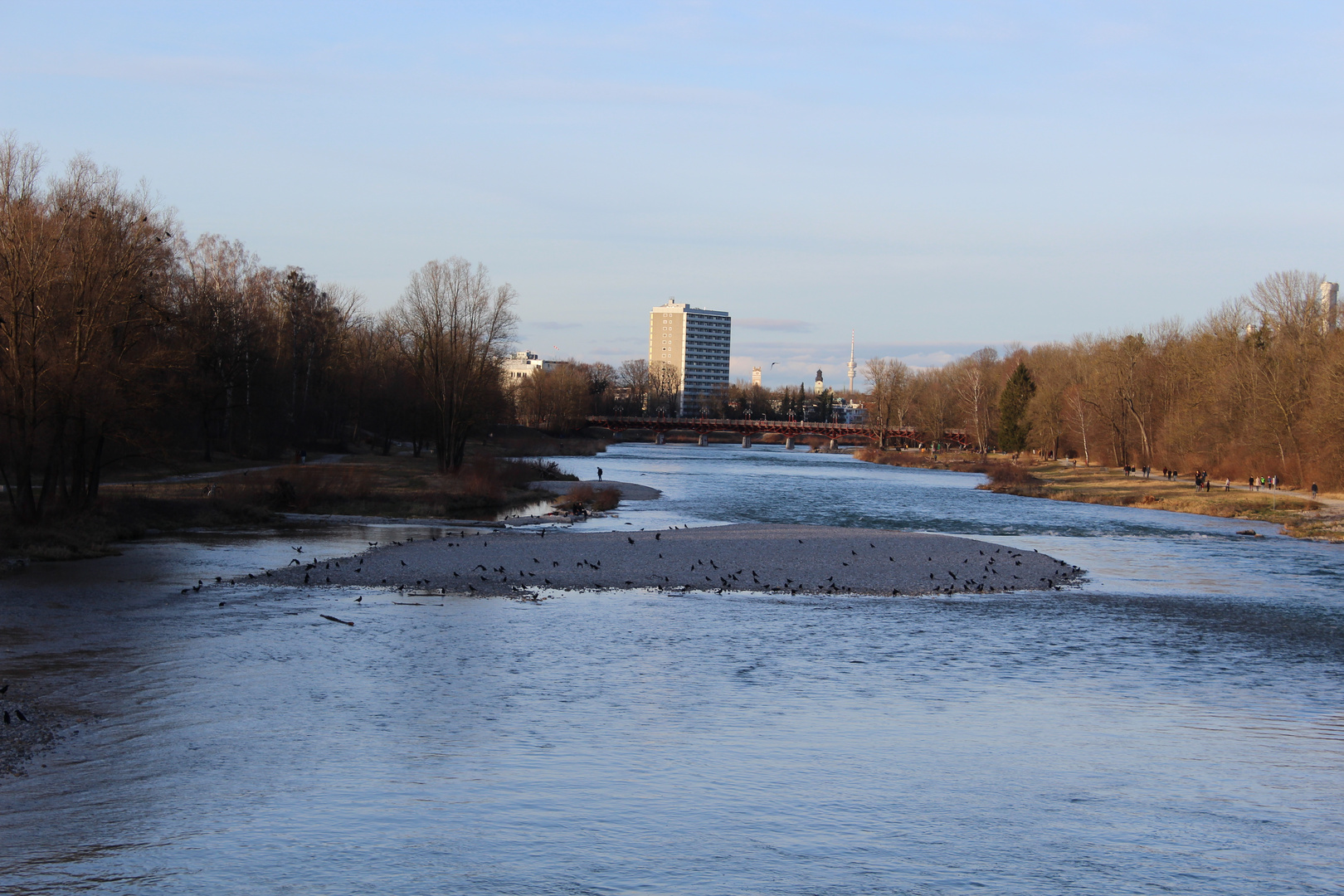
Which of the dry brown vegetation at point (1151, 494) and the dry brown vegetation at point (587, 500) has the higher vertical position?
the dry brown vegetation at point (1151, 494)

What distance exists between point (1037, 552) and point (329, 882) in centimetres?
3058

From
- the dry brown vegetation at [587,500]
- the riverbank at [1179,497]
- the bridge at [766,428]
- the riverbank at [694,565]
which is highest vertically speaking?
the bridge at [766,428]

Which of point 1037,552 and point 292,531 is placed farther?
point 292,531

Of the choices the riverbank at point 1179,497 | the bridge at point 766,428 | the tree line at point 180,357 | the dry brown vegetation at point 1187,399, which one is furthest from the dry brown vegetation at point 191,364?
the bridge at point 766,428

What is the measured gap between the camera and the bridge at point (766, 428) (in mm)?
149750

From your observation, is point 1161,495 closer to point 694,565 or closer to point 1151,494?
point 1151,494

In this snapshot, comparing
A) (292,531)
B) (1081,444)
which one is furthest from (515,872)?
(1081,444)

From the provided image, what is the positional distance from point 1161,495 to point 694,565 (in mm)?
46258

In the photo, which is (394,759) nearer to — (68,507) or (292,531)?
(68,507)

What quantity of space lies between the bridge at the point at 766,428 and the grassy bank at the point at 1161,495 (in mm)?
41673

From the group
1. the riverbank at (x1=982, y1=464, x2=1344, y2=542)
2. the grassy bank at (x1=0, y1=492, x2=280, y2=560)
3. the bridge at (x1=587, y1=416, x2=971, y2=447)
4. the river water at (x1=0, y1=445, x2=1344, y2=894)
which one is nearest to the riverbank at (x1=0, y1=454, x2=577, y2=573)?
the grassy bank at (x1=0, y1=492, x2=280, y2=560)

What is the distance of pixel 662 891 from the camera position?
9.52 metres

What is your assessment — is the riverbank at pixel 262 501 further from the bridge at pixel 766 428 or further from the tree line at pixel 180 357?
the bridge at pixel 766 428

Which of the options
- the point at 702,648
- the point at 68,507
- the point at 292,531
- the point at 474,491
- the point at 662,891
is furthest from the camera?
the point at 474,491
